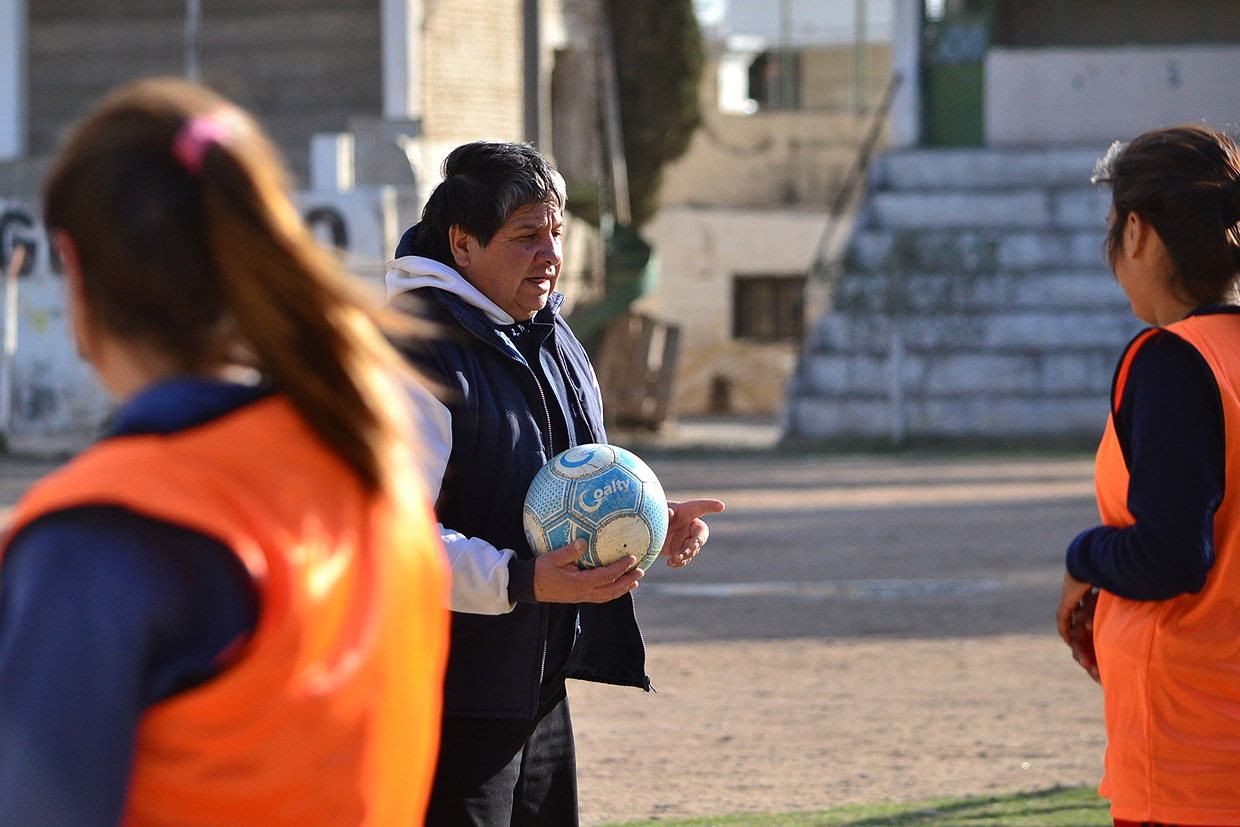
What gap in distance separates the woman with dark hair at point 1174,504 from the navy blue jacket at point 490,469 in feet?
3.39

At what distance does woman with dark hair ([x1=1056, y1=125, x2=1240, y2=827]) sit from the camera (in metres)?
2.75

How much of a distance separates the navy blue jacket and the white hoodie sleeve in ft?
0.14

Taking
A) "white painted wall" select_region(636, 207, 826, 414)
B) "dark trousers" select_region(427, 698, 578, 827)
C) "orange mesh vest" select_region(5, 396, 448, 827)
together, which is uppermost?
"orange mesh vest" select_region(5, 396, 448, 827)

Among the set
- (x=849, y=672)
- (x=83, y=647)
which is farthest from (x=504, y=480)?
(x=849, y=672)

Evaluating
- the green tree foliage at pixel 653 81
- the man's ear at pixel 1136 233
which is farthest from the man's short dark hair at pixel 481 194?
the green tree foliage at pixel 653 81

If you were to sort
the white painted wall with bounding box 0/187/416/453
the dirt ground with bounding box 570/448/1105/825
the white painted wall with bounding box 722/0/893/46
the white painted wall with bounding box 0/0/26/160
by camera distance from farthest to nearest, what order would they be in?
the white painted wall with bounding box 722/0/893/46
the white painted wall with bounding box 0/0/26/160
the white painted wall with bounding box 0/187/416/453
the dirt ground with bounding box 570/448/1105/825

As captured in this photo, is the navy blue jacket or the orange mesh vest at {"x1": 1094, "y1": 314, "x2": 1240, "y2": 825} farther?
the navy blue jacket

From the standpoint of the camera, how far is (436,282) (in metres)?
3.18

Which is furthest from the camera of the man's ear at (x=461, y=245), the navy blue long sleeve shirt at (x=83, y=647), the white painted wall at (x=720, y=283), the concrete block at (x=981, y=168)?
the white painted wall at (x=720, y=283)

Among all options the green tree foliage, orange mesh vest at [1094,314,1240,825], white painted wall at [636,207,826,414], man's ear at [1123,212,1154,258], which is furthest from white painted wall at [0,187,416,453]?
orange mesh vest at [1094,314,1240,825]

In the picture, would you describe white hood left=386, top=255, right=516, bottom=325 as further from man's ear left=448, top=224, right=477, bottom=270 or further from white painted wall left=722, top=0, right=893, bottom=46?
white painted wall left=722, top=0, right=893, bottom=46

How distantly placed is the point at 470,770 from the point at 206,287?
68.3 inches

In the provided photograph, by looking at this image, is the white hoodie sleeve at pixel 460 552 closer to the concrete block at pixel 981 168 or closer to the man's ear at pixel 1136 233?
the man's ear at pixel 1136 233

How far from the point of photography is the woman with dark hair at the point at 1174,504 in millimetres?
2752
